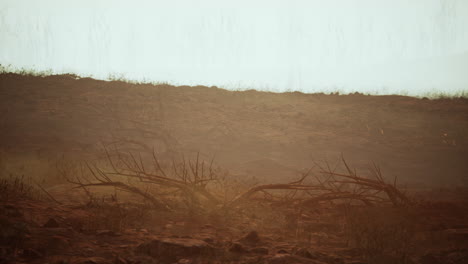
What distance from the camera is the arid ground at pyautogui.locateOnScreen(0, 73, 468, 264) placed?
2879 millimetres

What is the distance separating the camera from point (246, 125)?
1196cm

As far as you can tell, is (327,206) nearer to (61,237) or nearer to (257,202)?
(257,202)

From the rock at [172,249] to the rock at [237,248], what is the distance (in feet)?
0.54

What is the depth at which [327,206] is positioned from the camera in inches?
190

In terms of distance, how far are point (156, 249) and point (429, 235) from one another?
102 inches

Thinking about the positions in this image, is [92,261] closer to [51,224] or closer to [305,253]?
[51,224]

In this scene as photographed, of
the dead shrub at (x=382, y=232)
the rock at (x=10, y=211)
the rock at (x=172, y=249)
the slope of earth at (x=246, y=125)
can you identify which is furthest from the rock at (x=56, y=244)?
the slope of earth at (x=246, y=125)

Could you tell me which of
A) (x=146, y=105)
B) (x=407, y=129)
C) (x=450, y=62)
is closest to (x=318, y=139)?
(x=407, y=129)

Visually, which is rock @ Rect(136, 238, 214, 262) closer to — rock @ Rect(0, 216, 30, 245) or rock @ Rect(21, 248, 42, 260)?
rock @ Rect(21, 248, 42, 260)

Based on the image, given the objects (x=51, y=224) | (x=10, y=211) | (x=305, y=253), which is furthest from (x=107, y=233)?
(x=305, y=253)

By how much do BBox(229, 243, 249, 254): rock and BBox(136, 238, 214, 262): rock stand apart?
0.54 feet

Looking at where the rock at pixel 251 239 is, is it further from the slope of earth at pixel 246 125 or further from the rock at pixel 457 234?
the slope of earth at pixel 246 125

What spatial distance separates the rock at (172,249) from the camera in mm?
2648

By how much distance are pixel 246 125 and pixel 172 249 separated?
9.37m
